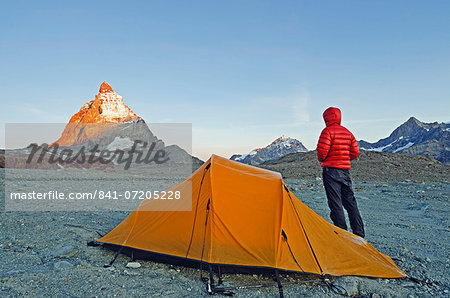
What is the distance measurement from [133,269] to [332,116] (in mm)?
4724

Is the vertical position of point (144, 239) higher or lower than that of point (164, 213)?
lower

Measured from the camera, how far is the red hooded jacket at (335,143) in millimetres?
6059

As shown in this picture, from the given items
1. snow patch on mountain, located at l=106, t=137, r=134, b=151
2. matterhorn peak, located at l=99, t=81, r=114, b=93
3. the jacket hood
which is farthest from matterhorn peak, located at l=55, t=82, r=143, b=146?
the jacket hood

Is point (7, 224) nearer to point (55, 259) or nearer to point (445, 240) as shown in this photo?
point (55, 259)

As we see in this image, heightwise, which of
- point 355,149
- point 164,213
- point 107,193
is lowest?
point 107,193

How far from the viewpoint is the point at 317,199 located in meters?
12.0

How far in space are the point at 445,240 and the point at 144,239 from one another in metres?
6.21

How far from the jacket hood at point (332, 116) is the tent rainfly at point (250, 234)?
189cm

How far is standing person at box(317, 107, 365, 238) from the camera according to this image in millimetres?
5938

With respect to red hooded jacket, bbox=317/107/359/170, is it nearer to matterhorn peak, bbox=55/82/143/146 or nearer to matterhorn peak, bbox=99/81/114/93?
matterhorn peak, bbox=55/82/143/146


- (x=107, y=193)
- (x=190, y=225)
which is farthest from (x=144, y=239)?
(x=107, y=193)

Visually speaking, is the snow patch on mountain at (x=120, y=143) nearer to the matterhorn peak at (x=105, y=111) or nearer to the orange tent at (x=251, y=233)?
the matterhorn peak at (x=105, y=111)

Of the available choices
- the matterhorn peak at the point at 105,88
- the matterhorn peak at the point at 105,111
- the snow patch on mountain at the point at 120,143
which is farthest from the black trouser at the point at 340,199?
the matterhorn peak at the point at 105,88

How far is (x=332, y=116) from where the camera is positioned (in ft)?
20.5
